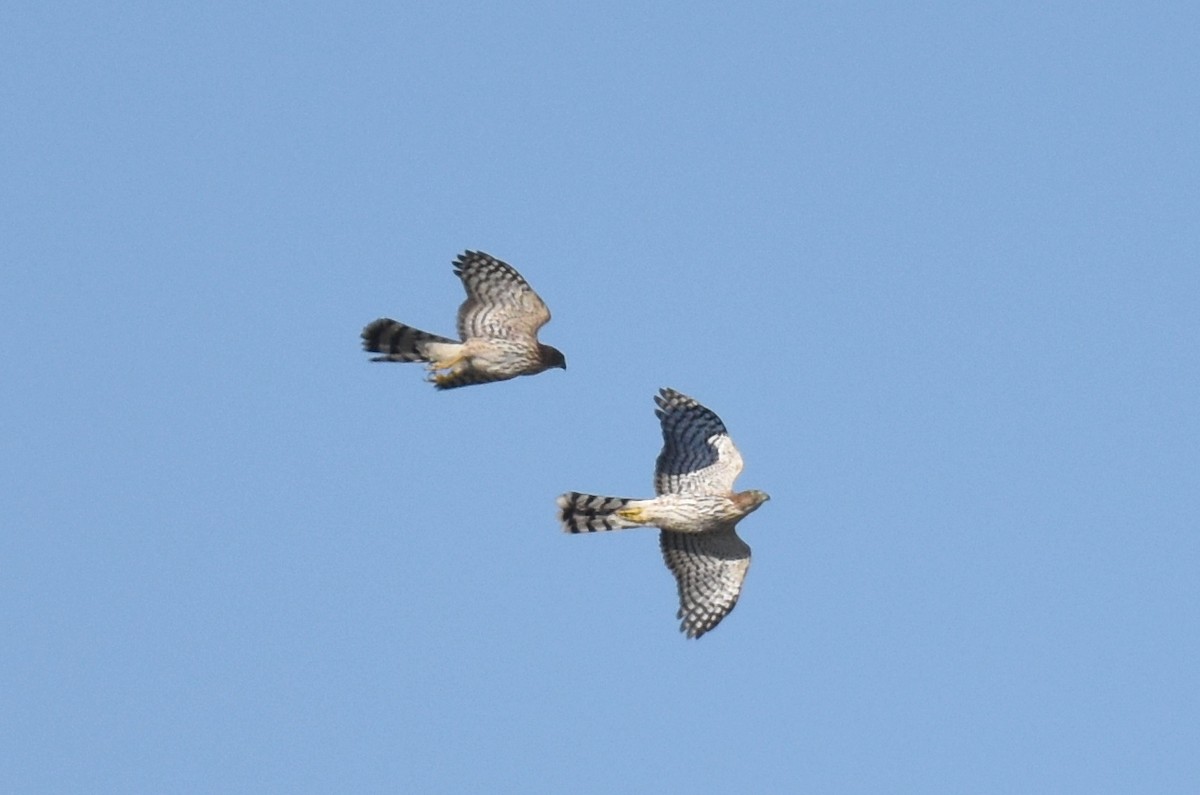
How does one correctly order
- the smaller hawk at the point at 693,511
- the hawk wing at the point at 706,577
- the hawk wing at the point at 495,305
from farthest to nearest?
1. the hawk wing at the point at 495,305
2. the hawk wing at the point at 706,577
3. the smaller hawk at the point at 693,511

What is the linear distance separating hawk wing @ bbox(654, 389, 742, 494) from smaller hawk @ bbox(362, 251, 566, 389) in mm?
1347

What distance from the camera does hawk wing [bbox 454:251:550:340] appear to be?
744 inches

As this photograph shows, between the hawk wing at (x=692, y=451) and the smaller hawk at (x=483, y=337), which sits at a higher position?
the smaller hawk at (x=483, y=337)

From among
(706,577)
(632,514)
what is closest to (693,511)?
(632,514)

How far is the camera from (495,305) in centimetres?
1894

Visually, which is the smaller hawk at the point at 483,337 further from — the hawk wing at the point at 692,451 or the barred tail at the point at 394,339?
the hawk wing at the point at 692,451

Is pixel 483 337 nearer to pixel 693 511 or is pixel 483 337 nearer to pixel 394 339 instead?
pixel 394 339

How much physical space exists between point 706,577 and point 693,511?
2.83 feet

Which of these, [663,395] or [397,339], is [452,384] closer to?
[397,339]

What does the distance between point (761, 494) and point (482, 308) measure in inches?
126

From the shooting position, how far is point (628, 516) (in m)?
18.0

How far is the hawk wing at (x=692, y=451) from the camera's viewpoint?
18.1 meters

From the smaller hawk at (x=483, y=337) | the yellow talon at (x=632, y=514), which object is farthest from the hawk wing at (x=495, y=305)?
the yellow talon at (x=632, y=514)

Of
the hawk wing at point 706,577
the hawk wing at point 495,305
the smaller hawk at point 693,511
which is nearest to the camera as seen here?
the smaller hawk at point 693,511
